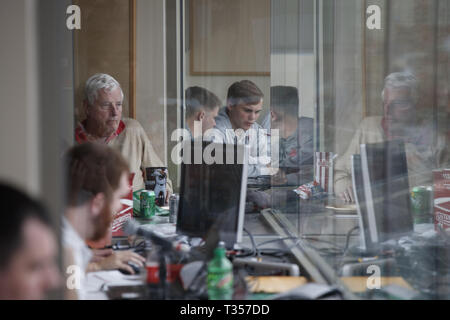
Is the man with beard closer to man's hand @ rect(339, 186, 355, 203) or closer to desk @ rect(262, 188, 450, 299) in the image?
desk @ rect(262, 188, 450, 299)

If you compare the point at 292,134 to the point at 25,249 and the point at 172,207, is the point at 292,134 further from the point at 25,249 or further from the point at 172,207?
the point at 25,249

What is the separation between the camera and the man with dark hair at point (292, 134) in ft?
9.56

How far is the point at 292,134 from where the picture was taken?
10.5 feet

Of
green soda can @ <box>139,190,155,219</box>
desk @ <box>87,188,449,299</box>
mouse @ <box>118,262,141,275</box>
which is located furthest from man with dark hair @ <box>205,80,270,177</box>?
mouse @ <box>118,262,141,275</box>

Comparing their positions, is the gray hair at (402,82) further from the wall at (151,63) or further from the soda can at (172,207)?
the wall at (151,63)

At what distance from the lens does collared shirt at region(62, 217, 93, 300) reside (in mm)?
1327

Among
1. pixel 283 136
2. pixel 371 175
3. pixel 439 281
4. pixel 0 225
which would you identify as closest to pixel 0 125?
pixel 0 225

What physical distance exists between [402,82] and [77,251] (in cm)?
142

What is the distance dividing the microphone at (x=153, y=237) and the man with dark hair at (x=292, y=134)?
1042 mm

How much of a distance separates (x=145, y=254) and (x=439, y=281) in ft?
3.53

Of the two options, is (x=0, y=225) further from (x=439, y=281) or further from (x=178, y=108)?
(x=178, y=108)

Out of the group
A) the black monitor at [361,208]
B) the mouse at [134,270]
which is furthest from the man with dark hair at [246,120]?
the mouse at [134,270]

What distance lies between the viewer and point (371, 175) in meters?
1.81
